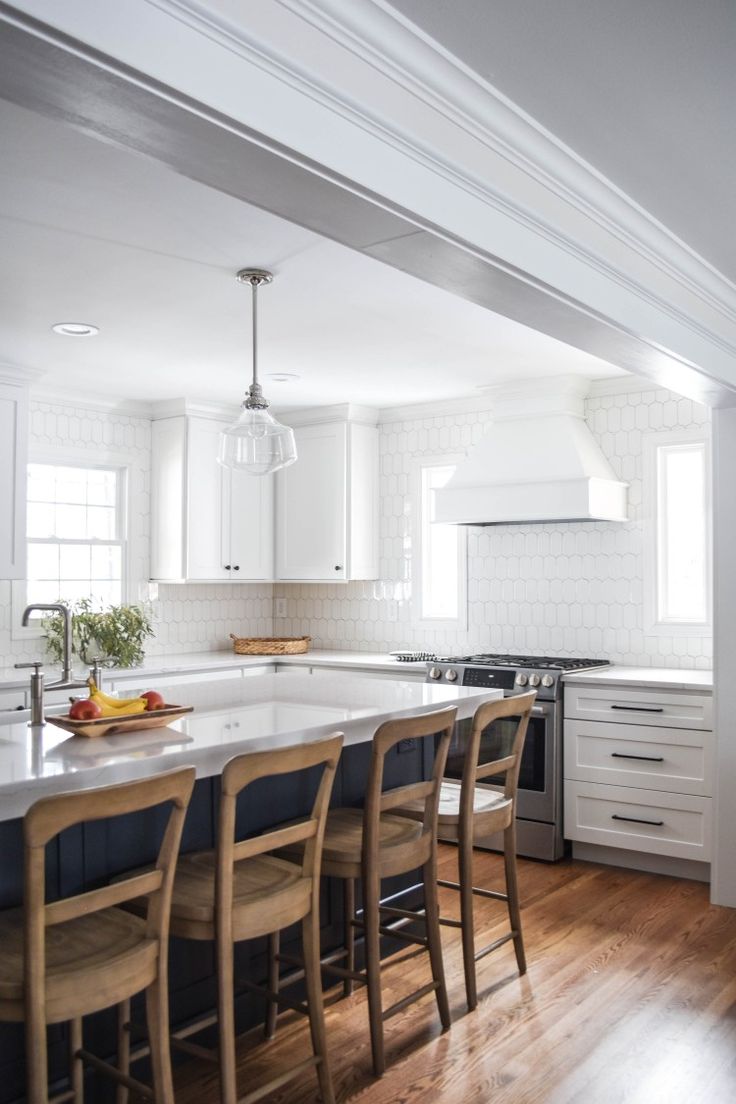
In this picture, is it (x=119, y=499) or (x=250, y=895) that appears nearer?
(x=250, y=895)

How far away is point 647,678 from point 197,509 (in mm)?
2870

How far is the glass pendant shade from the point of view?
3.59 meters

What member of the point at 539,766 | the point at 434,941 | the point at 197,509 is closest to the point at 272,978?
the point at 434,941

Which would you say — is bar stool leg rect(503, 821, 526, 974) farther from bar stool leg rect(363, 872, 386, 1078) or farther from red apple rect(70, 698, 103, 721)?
red apple rect(70, 698, 103, 721)

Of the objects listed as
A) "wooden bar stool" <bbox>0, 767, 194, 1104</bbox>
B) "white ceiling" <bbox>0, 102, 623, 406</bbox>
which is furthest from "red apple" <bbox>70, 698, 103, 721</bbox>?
"white ceiling" <bbox>0, 102, 623, 406</bbox>

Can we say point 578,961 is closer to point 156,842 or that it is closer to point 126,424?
point 156,842

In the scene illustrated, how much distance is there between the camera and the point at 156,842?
2.74 m

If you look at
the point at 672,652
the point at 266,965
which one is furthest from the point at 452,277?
the point at 672,652

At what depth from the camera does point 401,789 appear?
288 centimetres

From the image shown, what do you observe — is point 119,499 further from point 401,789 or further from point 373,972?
point 373,972

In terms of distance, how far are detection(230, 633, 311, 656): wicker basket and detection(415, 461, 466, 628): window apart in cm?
81

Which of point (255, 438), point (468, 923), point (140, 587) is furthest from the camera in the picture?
point (140, 587)

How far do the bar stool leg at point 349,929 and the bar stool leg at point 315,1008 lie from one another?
0.66 m

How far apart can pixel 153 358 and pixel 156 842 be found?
2816 millimetres
